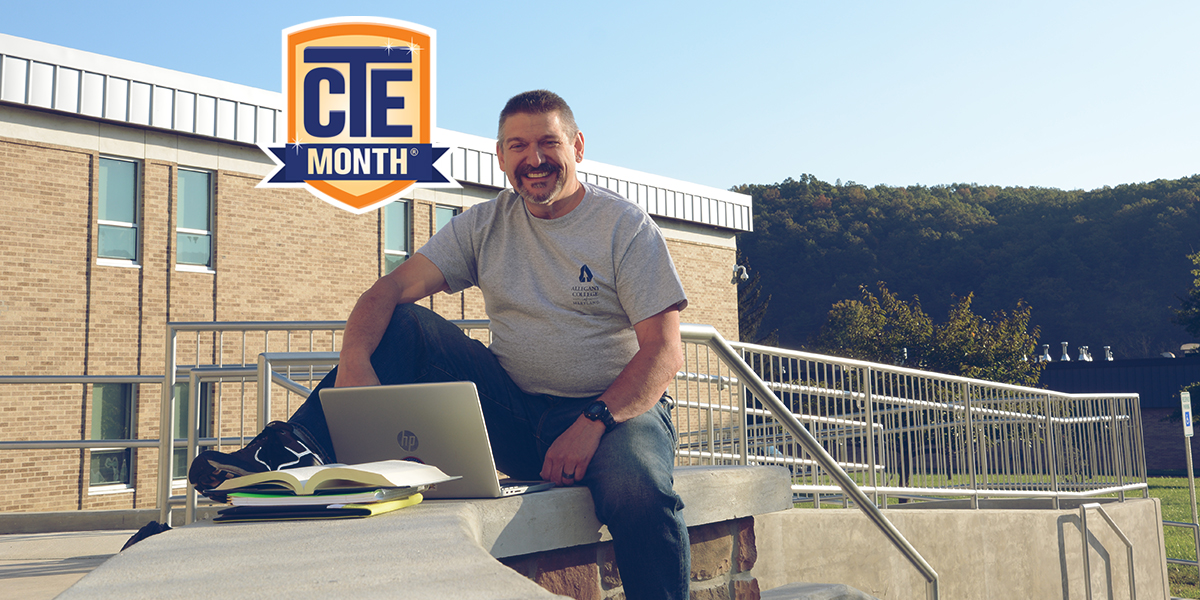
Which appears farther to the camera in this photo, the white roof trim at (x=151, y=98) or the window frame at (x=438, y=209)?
the window frame at (x=438, y=209)

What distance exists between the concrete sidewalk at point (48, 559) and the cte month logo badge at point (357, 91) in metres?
10.7

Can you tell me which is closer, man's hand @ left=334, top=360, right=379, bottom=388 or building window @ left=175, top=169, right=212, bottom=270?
man's hand @ left=334, top=360, right=379, bottom=388

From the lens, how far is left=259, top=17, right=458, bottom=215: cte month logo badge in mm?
16188

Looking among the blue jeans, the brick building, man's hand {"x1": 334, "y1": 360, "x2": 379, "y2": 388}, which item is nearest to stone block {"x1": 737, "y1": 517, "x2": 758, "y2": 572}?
the blue jeans

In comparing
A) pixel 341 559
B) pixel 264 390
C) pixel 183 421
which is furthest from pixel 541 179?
pixel 183 421

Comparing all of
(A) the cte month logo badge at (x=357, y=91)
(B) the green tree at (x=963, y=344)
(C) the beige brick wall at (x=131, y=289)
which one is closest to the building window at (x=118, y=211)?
(C) the beige brick wall at (x=131, y=289)

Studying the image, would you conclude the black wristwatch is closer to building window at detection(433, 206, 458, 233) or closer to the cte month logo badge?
the cte month logo badge

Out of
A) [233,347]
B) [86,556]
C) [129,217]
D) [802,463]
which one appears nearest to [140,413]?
[233,347]

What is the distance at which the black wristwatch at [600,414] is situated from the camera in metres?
2.58

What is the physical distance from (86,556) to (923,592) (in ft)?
17.2

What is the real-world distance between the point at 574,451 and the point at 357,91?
49.1ft

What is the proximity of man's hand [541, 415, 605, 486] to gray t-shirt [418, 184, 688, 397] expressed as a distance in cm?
30

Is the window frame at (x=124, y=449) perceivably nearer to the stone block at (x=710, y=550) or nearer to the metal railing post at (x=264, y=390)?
the metal railing post at (x=264, y=390)

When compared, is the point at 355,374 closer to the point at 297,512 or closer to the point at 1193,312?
the point at 297,512
